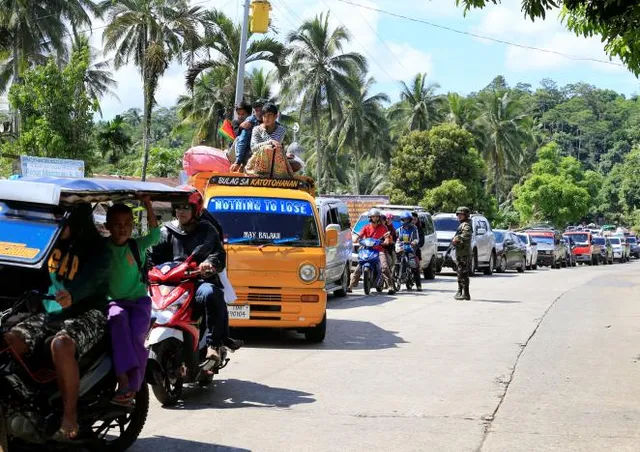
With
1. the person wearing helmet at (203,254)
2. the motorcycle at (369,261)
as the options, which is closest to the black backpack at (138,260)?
the person wearing helmet at (203,254)

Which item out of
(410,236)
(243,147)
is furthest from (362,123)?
(243,147)

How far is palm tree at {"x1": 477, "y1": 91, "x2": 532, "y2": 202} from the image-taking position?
7481 centimetres

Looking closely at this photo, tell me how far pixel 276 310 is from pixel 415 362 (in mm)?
2014

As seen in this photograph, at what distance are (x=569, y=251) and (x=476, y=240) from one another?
898 inches

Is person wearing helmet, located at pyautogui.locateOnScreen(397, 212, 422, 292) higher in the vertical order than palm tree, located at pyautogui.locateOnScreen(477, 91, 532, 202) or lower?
lower

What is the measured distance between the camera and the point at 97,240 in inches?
238

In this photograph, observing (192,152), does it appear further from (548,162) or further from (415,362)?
(548,162)

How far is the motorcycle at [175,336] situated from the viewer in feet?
25.1

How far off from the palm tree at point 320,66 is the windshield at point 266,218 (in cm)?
4162

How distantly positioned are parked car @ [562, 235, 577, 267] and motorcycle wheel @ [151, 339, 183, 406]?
4523cm

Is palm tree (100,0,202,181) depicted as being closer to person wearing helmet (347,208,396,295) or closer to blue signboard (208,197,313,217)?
person wearing helmet (347,208,396,295)

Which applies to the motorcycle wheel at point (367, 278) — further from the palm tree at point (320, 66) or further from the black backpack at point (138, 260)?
the palm tree at point (320, 66)

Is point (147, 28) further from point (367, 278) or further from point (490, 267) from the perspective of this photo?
point (367, 278)

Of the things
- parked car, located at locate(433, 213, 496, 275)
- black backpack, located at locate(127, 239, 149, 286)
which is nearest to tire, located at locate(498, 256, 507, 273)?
parked car, located at locate(433, 213, 496, 275)
